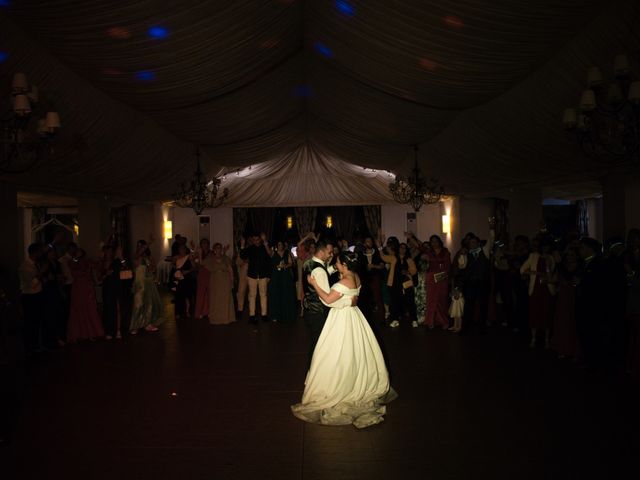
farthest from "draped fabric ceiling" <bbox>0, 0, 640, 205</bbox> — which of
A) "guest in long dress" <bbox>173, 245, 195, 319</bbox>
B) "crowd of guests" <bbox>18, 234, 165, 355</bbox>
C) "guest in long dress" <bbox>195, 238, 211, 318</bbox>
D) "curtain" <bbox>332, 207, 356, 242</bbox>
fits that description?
"curtain" <bbox>332, 207, 356, 242</bbox>

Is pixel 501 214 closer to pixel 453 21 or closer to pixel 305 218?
pixel 305 218

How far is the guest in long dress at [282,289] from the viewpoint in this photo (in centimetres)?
965

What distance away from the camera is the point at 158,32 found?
517cm

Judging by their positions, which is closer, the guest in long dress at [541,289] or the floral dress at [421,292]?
the guest in long dress at [541,289]

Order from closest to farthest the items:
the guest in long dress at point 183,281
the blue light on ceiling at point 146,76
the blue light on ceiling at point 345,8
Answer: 1. the blue light on ceiling at point 345,8
2. the blue light on ceiling at point 146,76
3. the guest in long dress at point 183,281

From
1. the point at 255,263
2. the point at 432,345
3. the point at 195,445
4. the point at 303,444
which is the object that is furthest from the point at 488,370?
the point at 255,263

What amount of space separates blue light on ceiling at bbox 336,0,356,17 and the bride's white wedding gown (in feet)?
8.67

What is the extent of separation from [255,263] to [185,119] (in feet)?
8.59

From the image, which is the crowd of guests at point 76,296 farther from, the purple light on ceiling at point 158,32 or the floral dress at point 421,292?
the floral dress at point 421,292

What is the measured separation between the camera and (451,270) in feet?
29.6

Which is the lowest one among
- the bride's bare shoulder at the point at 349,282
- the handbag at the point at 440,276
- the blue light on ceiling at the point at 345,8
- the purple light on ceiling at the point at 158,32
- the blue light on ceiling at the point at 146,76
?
the handbag at the point at 440,276

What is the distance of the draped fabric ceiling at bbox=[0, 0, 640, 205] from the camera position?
477cm

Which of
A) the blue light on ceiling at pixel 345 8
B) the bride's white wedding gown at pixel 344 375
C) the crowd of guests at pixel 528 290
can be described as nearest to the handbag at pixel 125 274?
the crowd of guests at pixel 528 290

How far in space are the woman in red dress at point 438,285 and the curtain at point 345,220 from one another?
1357 cm
